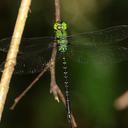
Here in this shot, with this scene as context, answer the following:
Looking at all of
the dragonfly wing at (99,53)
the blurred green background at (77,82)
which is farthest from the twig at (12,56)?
the blurred green background at (77,82)

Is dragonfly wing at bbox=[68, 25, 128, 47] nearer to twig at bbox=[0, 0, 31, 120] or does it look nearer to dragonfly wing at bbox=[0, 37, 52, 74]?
dragonfly wing at bbox=[0, 37, 52, 74]

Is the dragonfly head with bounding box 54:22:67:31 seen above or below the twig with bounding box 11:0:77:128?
above

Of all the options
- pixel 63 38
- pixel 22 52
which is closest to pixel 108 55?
pixel 63 38

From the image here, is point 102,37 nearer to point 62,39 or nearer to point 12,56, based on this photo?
point 62,39

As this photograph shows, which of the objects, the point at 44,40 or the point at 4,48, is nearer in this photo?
the point at 4,48

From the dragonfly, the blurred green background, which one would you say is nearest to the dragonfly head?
the dragonfly

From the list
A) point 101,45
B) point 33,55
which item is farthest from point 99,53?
point 33,55

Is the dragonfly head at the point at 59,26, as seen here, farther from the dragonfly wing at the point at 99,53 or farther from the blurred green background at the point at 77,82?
the blurred green background at the point at 77,82

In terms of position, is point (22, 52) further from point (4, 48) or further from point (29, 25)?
point (29, 25)
